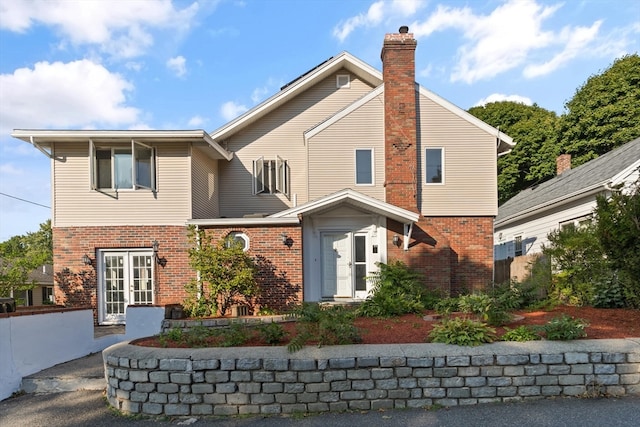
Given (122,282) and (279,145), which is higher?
(279,145)

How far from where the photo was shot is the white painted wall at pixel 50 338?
6.14 metres

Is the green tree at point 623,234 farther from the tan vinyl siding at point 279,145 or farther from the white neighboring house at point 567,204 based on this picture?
the tan vinyl siding at point 279,145

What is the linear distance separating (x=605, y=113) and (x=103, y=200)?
23.7 meters

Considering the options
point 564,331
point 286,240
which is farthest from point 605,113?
point 564,331

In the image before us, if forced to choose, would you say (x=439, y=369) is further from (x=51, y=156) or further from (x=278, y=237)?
(x=51, y=156)

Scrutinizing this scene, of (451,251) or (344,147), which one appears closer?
(451,251)

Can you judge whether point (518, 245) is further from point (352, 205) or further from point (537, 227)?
point (352, 205)

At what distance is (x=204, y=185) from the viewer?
12.1 m

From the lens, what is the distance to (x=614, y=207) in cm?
647

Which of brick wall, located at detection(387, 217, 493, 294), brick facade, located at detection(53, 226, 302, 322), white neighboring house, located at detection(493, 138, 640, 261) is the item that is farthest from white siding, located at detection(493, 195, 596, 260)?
brick facade, located at detection(53, 226, 302, 322)

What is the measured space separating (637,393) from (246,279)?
7483 millimetres

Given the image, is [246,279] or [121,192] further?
[121,192]

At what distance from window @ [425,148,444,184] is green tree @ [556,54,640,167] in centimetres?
1427

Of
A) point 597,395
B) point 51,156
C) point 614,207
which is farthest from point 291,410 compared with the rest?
point 51,156
